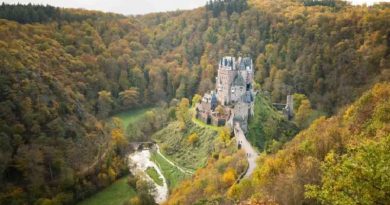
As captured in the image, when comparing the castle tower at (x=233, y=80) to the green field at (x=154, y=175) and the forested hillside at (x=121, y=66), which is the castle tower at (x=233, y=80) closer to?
the green field at (x=154, y=175)

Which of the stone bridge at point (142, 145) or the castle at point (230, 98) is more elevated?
the castle at point (230, 98)

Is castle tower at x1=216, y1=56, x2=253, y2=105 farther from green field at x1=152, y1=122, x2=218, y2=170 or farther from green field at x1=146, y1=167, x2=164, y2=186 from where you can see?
green field at x1=146, y1=167, x2=164, y2=186

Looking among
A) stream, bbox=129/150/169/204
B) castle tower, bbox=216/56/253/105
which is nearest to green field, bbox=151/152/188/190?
stream, bbox=129/150/169/204

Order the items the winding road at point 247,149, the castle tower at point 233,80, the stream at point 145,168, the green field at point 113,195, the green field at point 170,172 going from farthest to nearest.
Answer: the castle tower at point 233,80 < the green field at point 170,172 < the stream at point 145,168 < the green field at point 113,195 < the winding road at point 247,149

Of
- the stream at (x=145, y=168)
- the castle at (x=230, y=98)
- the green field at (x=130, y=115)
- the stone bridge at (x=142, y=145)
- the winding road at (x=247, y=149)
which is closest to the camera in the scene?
the winding road at (x=247, y=149)

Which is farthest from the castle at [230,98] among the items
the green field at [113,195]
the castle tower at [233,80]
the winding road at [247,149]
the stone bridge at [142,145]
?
the green field at [113,195]
